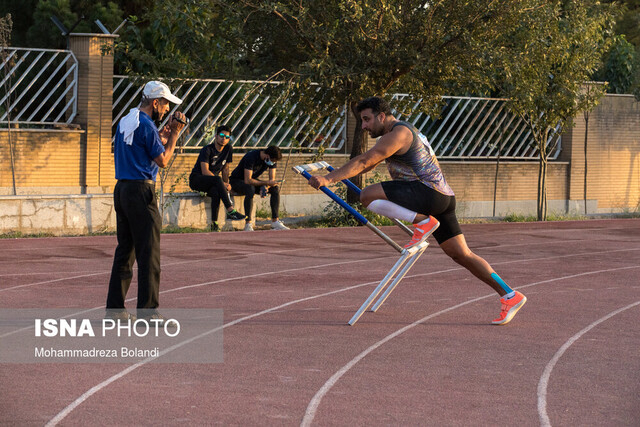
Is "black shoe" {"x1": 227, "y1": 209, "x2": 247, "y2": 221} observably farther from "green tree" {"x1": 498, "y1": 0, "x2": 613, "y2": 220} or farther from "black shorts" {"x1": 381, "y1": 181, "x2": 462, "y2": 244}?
"black shorts" {"x1": 381, "y1": 181, "x2": 462, "y2": 244}

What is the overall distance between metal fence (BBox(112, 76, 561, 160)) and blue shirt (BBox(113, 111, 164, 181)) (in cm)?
877

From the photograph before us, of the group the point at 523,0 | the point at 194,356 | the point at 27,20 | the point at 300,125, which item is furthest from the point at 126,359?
the point at 27,20

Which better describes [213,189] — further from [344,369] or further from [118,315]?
[344,369]

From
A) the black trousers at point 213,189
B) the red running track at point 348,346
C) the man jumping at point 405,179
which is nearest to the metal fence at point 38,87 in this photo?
the black trousers at point 213,189

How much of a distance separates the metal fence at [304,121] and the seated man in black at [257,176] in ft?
2.51

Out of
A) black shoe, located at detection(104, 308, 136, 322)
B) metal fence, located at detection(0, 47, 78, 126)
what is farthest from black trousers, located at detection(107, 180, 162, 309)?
A: metal fence, located at detection(0, 47, 78, 126)

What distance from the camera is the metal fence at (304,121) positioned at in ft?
62.8

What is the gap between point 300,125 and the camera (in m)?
20.9

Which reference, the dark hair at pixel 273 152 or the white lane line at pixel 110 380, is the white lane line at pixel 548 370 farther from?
the dark hair at pixel 273 152

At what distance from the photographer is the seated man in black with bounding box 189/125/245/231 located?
16.8 m

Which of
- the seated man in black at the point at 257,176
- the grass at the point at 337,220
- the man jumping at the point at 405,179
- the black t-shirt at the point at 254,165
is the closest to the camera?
the man jumping at the point at 405,179

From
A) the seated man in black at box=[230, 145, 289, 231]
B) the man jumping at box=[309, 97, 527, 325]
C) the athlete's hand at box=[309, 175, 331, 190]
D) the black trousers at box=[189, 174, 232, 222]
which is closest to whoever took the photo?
the athlete's hand at box=[309, 175, 331, 190]

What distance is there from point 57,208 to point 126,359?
9.46 m

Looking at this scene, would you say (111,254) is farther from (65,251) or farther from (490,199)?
(490,199)
